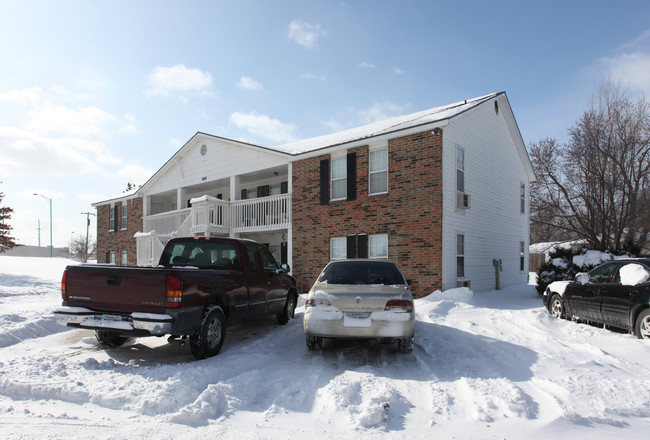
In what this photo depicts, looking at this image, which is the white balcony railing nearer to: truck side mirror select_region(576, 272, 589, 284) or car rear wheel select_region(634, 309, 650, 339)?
truck side mirror select_region(576, 272, 589, 284)

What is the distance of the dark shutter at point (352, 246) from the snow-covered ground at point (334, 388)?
22.2ft

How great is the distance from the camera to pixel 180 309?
5.64 metres

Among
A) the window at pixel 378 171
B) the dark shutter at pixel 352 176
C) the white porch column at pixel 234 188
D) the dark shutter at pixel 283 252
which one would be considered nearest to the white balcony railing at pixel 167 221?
the white porch column at pixel 234 188

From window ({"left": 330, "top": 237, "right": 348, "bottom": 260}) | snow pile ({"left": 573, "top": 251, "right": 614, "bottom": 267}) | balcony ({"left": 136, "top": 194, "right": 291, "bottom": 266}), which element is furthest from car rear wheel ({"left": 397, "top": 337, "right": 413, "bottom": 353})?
balcony ({"left": 136, "top": 194, "right": 291, "bottom": 266})

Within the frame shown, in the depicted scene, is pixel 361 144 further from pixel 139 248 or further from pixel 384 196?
pixel 139 248

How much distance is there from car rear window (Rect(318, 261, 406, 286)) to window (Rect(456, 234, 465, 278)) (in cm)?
687

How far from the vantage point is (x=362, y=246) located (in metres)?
14.1

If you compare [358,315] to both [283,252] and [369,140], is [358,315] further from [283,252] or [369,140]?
[283,252]

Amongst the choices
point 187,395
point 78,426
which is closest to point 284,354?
point 187,395

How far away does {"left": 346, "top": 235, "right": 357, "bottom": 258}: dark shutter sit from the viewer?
46.8 feet

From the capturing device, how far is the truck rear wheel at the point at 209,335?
593 centimetres

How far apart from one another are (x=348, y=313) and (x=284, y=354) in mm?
1258

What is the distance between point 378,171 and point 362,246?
2497mm

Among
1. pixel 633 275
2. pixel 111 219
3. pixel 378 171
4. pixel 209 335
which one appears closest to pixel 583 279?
pixel 633 275
